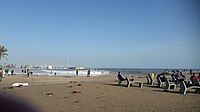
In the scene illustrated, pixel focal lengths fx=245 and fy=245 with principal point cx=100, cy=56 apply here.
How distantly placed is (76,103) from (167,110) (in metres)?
3.66

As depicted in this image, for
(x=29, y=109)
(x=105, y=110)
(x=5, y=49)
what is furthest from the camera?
(x=5, y=49)

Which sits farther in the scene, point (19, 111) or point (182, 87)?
point (182, 87)

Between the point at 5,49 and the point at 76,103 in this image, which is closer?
the point at 76,103

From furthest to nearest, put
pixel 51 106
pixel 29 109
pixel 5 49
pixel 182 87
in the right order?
1. pixel 5 49
2. pixel 182 87
3. pixel 51 106
4. pixel 29 109

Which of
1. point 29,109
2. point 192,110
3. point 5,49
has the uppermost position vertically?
point 5,49

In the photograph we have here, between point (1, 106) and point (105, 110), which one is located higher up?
point (1, 106)

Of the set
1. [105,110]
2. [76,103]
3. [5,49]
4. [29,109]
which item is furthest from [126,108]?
[5,49]

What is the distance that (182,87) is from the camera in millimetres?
14141

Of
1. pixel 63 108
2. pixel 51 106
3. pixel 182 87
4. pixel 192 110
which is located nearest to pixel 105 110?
pixel 63 108

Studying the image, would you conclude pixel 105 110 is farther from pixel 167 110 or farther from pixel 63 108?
pixel 167 110

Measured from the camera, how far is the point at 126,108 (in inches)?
353

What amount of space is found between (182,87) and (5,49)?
67.9 meters

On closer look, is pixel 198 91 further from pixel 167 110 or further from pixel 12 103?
pixel 12 103

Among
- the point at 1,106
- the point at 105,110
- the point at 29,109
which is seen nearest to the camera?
the point at 1,106
